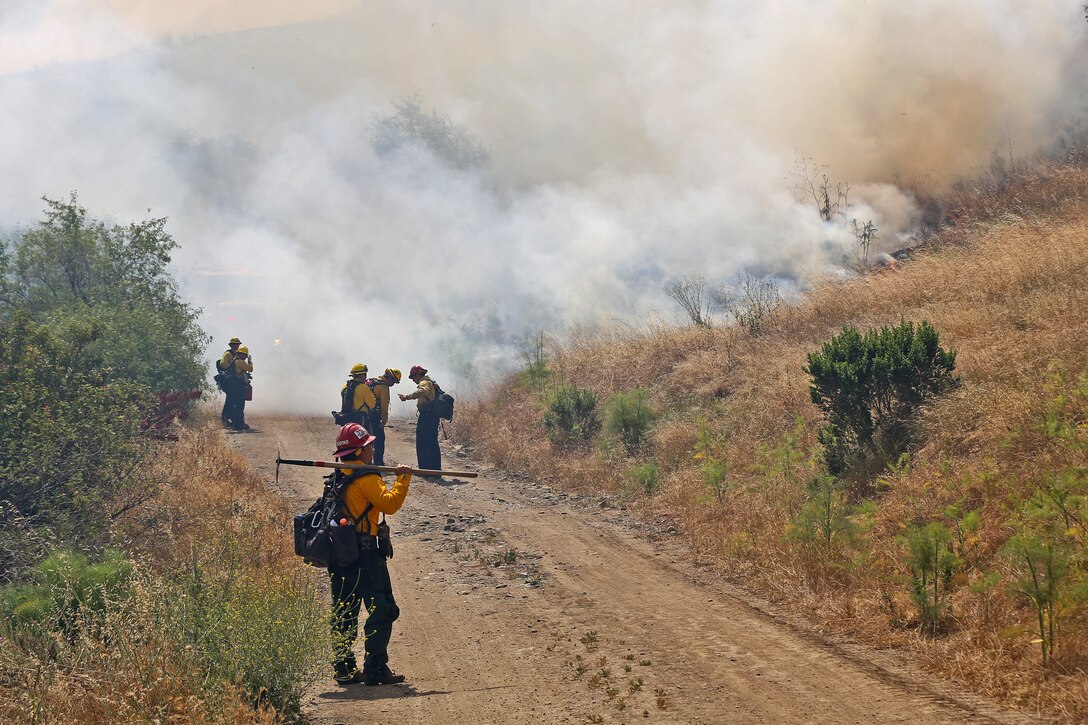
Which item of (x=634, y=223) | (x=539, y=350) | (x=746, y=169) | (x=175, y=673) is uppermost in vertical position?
(x=746, y=169)

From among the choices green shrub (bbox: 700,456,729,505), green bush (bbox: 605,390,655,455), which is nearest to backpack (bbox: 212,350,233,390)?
green bush (bbox: 605,390,655,455)

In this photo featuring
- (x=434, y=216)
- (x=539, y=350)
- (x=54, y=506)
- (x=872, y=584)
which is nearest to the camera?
(x=872, y=584)

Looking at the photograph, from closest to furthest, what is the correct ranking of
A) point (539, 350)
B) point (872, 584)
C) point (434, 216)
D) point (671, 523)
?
point (872, 584)
point (671, 523)
point (539, 350)
point (434, 216)

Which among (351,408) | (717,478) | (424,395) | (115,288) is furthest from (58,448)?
(115,288)

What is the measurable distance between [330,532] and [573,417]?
8.96 metres

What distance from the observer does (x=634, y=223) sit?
23062mm

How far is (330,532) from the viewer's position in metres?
6.31

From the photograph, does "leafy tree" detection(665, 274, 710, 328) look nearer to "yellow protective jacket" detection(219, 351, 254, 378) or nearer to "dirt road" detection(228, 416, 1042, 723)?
"dirt road" detection(228, 416, 1042, 723)

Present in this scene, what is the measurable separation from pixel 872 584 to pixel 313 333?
A: 19.1m

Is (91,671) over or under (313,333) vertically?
under

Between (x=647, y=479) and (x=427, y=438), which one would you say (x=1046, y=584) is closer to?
(x=647, y=479)

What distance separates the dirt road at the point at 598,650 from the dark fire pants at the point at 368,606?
0.21 m

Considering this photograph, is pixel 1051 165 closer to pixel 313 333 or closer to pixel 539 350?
pixel 539 350

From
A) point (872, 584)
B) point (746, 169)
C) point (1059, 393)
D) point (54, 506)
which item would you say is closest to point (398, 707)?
point (872, 584)
